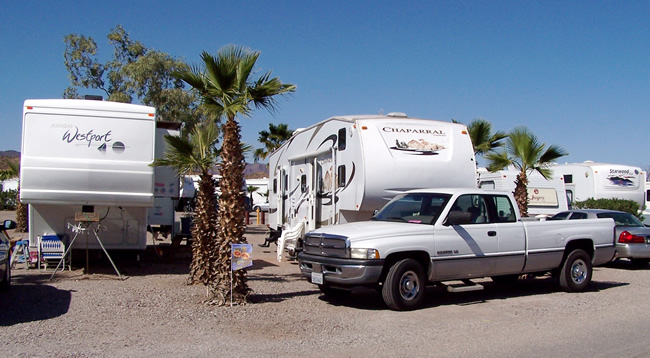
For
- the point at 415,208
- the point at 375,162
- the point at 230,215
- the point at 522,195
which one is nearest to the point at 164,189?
the point at 230,215

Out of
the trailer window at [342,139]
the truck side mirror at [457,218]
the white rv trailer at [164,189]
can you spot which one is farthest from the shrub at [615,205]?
the white rv trailer at [164,189]

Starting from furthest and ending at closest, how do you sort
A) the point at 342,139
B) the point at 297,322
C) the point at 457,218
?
the point at 342,139, the point at 457,218, the point at 297,322

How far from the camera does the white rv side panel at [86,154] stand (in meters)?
10.7

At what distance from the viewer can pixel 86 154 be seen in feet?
35.8

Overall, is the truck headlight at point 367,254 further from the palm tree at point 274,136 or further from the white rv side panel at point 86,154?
the palm tree at point 274,136

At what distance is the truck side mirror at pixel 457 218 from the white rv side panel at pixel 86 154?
5673mm

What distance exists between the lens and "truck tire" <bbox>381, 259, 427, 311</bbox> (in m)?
8.62

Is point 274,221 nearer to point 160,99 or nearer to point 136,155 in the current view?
point 136,155

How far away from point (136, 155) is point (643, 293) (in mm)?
10039

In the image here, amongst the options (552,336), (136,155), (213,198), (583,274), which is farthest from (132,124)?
(583,274)

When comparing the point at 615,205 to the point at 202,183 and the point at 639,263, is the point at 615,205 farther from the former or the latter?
the point at 202,183

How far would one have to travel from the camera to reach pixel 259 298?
9.62 metres

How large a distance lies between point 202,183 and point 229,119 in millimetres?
1856

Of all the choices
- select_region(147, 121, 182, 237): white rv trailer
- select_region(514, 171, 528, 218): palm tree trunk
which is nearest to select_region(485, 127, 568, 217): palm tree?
select_region(514, 171, 528, 218): palm tree trunk
